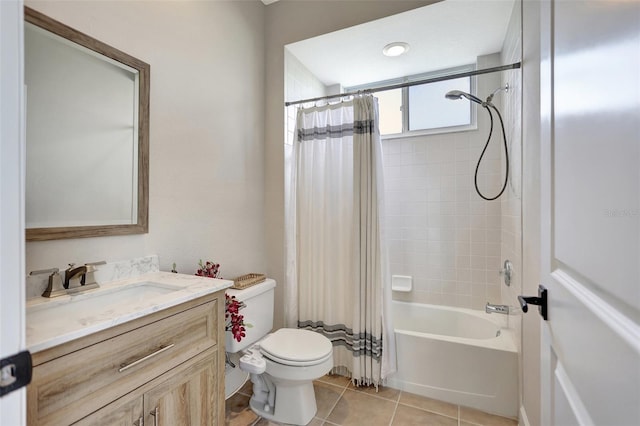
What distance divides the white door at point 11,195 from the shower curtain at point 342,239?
168cm

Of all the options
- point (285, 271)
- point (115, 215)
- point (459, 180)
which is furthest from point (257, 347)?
point (459, 180)

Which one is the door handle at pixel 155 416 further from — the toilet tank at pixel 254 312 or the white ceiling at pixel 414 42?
the white ceiling at pixel 414 42

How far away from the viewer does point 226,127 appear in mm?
1941

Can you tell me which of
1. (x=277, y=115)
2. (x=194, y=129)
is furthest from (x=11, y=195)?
(x=277, y=115)

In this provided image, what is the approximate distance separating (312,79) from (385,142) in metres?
0.89

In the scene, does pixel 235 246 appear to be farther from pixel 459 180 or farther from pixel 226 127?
pixel 459 180

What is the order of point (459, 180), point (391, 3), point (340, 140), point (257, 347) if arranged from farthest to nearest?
point (459, 180)
point (340, 140)
point (391, 3)
point (257, 347)

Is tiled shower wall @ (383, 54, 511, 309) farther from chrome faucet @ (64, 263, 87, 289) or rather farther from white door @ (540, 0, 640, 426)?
chrome faucet @ (64, 263, 87, 289)

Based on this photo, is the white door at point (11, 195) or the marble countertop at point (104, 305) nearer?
the white door at point (11, 195)

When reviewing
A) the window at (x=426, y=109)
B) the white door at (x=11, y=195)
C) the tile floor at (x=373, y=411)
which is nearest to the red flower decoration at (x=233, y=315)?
the tile floor at (x=373, y=411)

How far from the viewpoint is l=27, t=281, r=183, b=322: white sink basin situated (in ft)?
3.18

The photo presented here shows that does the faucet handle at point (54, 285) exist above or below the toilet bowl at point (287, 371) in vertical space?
above

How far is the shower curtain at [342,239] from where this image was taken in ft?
6.45

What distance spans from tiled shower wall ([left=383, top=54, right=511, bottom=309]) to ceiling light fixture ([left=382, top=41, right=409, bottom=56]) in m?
0.69
